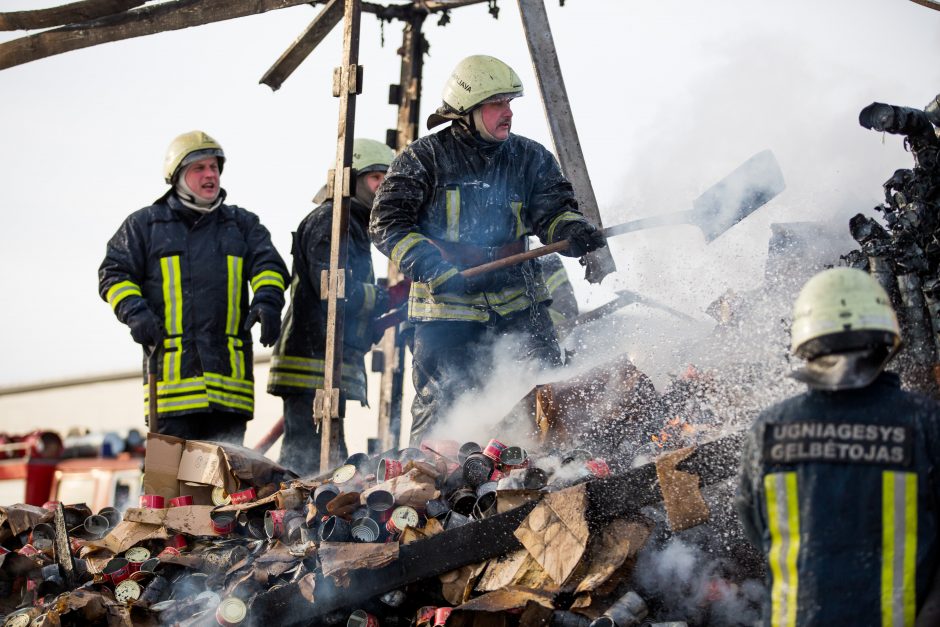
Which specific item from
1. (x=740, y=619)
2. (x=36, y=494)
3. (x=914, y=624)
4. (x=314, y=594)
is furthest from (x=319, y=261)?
(x=36, y=494)

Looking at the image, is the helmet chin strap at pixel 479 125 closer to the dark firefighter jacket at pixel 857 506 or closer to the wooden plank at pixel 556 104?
the wooden plank at pixel 556 104

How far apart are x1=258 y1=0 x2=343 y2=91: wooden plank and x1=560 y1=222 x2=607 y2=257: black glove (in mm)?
2394

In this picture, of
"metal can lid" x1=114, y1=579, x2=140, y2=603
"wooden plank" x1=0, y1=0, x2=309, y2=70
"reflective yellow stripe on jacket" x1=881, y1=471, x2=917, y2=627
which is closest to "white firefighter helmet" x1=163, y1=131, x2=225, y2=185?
"wooden plank" x1=0, y1=0, x2=309, y2=70

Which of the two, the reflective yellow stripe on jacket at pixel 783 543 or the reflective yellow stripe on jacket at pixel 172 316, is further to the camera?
the reflective yellow stripe on jacket at pixel 172 316

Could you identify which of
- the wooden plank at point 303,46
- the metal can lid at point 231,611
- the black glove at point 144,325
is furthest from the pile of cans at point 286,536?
the wooden plank at point 303,46

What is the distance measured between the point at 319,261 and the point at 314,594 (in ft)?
9.67

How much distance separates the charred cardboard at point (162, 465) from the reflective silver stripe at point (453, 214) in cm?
171

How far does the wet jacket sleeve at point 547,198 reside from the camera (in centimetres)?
587

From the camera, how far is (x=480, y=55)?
5.73 meters

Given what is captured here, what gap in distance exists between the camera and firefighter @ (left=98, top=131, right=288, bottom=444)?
6035 mm

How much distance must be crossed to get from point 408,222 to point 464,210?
328mm

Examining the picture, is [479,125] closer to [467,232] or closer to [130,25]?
[467,232]

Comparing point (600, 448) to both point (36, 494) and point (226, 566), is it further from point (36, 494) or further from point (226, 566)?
point (36, 494)

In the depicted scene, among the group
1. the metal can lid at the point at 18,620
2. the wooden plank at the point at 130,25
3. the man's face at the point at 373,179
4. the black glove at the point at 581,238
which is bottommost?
the metal can lid at the point at 18,620
